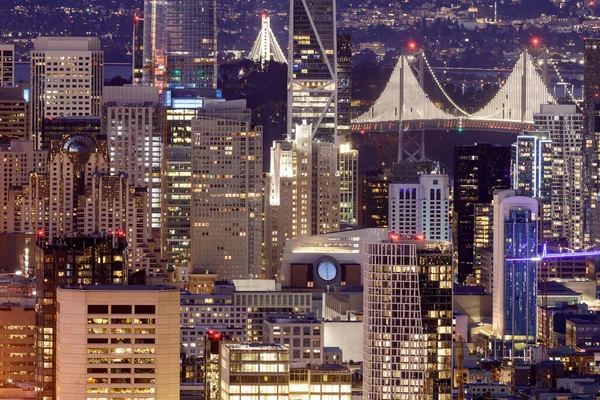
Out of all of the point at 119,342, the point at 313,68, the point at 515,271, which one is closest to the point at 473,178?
the point at 313,68

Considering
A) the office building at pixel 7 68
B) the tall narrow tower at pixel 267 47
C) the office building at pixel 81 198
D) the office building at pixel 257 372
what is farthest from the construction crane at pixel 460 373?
the office building at pixel 7 68

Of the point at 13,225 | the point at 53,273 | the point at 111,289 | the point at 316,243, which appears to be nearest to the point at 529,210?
the point at 316,243

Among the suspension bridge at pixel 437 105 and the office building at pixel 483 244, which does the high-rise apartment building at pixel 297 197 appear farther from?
the suspension bridge at pixel 437 105

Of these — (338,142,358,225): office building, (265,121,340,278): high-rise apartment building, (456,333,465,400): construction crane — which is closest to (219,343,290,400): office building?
(456,333,465,400): construction crane

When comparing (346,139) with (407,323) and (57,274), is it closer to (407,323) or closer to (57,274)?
(57,274)

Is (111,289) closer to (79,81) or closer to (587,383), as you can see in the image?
(587,383)
